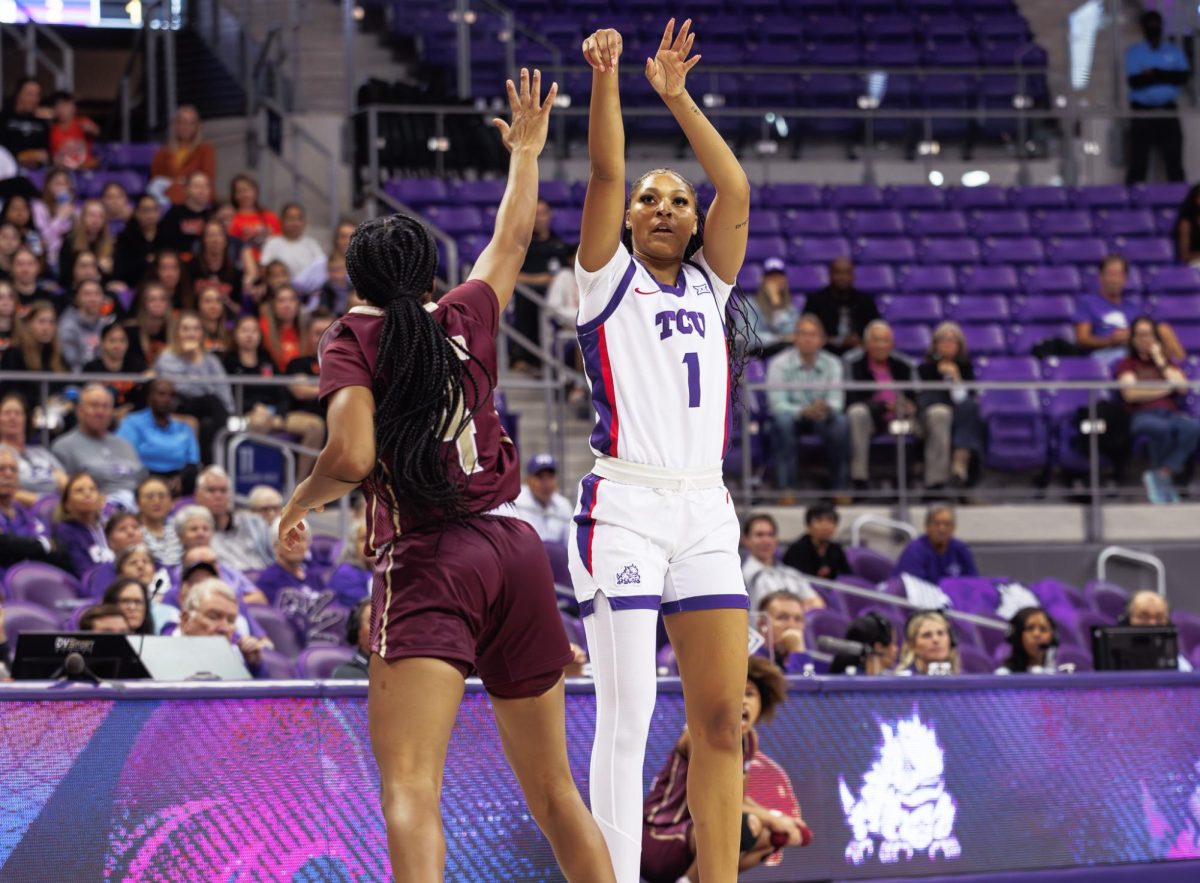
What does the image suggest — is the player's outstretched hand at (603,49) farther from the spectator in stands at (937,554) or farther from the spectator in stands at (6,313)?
the spectator in stands at (6,313)

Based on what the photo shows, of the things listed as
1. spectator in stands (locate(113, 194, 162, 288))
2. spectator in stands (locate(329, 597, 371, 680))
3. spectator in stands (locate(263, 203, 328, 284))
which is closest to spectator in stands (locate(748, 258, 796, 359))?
spectator in stands (locate(263, 203, 328, 284))

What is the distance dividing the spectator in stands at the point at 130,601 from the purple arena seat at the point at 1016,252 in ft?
31.2

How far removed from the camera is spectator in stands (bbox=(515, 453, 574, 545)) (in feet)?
34.7

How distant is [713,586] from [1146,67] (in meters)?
13.9

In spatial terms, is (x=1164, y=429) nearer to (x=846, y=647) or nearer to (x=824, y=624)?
(x=824, y=624)

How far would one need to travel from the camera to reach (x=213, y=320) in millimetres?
11688

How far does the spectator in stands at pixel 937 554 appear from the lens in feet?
36.7

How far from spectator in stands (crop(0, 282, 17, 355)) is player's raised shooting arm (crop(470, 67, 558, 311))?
7.09m

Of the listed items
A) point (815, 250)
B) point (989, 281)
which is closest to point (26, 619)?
point (815, 250)

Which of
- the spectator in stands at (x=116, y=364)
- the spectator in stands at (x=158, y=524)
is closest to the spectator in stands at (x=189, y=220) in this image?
the spectator in stands at (x=116, y=364)

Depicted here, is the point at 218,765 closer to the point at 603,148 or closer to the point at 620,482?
the point at 620,482

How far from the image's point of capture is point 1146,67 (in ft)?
56.0

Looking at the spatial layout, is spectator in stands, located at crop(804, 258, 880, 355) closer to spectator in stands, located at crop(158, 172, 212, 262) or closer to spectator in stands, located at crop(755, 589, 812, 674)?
spectator in stands, located at crop(158, 172, 212, 262)

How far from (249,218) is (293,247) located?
24.2 inches
